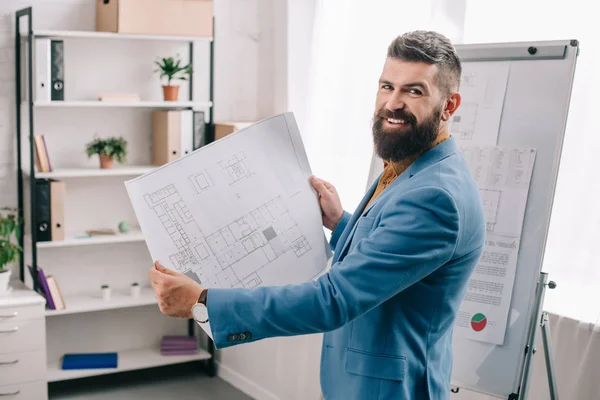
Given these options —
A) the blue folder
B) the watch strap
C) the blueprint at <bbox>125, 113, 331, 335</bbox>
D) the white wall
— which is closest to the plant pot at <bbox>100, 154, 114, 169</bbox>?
the white wall

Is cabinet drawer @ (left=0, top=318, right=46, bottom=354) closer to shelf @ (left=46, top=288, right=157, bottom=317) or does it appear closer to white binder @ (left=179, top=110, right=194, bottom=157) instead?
shelf @ (left=46, top=288, right=157, bottom=317)

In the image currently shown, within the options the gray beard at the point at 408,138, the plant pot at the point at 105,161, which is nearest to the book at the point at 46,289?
the plant pot at the point at 105,161

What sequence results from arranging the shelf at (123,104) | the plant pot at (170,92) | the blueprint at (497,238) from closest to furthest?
1. the blueprint at (497,238)
2. the shelf at (123,104)
3. the plant pot at (170,92)

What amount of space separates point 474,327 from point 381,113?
3.00ft

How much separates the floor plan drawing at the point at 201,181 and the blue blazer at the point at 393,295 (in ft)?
1.27

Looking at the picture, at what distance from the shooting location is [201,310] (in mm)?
1562

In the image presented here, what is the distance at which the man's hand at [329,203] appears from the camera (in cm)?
205

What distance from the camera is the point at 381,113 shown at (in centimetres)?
166

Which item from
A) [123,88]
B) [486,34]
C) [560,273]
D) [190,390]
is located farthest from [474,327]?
[123,88]

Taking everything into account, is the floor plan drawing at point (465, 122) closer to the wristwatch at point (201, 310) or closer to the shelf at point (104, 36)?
the wristwatch at point (201, 310)

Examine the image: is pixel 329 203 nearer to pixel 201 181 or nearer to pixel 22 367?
pixel 201 181

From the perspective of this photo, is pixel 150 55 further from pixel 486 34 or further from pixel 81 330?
pixel 486 34

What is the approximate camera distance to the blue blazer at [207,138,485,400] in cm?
150

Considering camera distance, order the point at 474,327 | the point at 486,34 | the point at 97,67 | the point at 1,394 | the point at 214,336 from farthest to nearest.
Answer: the point at 97,67 < the point at 1,394 < the point at 486,34 < the point at 474,327 < the point at 214,336
